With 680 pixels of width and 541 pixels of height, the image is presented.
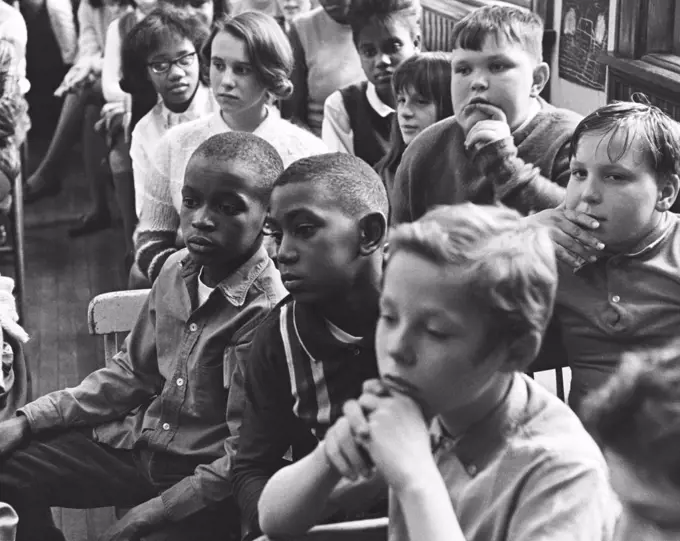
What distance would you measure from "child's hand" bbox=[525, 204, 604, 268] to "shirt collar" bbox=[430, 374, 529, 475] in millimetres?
650

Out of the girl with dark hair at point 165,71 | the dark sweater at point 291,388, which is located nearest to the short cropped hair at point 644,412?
the dark sweater at point 291,388

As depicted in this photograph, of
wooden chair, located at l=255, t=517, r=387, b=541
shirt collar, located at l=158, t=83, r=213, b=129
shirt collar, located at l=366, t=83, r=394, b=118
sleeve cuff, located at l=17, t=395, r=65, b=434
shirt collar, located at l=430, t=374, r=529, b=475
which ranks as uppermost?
shirt collar, located at l=430, t=374, r=529, b=475

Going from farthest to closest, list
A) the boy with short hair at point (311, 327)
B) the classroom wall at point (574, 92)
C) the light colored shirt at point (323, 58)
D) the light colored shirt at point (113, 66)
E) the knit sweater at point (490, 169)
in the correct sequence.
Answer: the light colored shirt at point (113, 66) < the classroom wall at point (574, 92) < the light colored shirt at point (323, 58) < the knit sweater at point (490, 169) < the boy with short hair at point (311, 327)

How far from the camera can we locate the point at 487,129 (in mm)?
2363

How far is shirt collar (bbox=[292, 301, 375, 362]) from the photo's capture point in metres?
1.86

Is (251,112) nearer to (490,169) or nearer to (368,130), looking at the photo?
(368,130)

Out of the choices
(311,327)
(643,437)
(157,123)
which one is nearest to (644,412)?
(643,437)

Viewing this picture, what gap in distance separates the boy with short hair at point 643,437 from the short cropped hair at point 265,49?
1412 mm

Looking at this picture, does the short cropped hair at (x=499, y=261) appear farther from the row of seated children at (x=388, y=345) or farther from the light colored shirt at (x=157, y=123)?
the light colored shirt at (x=157, y=123)

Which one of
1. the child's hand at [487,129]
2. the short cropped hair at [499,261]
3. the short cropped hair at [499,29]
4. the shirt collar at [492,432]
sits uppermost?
the short cropped hair at [499,261]

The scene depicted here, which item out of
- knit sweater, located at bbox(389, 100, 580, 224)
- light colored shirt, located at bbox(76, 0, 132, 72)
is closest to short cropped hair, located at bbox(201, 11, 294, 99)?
knit sweater, located at bbox(389, 100, 580, 224)

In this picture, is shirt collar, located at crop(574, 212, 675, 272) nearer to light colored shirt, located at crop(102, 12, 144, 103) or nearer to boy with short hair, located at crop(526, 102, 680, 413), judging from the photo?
boy with short hair, located at crop(526, 102, 680, 413)

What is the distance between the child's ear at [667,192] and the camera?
193cm

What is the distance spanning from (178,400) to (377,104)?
159 centimetres
